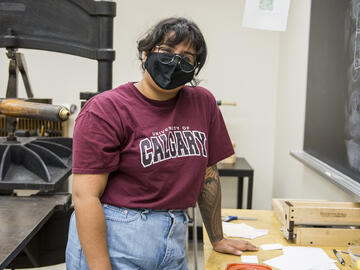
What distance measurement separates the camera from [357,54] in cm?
148

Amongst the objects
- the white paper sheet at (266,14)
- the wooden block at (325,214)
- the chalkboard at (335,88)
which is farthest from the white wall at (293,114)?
the white paper sheet at (266,14)

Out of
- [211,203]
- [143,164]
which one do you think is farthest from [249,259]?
[143,164]

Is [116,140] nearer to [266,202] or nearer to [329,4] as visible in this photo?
[329,4]

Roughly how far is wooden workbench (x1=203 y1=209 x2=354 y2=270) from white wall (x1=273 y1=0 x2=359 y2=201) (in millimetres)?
356

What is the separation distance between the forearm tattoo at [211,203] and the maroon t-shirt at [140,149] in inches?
7.7

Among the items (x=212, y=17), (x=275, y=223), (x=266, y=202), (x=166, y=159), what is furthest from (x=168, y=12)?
(x=166, y=159)

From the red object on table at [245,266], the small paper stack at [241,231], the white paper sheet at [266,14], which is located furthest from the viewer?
the white paper sheet at [266,14]

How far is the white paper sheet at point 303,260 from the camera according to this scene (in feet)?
3.98

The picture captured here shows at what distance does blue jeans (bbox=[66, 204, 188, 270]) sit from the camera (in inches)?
41.8

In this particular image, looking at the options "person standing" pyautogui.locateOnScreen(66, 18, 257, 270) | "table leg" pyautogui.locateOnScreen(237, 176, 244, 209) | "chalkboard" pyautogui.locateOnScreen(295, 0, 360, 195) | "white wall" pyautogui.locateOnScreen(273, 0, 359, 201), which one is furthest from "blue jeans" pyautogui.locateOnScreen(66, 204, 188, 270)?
"table leg" pyautogui.locateOnScreen(237, 176, 244, 209)

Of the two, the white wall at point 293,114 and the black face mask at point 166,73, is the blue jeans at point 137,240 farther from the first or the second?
the white wall at point 293,114

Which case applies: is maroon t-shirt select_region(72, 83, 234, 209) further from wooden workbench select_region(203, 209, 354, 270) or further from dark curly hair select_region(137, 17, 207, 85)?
wooden workbench select_region(203, 209, 354, 270)

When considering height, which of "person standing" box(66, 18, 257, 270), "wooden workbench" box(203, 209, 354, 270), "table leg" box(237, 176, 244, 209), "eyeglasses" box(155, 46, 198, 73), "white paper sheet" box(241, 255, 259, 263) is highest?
"eyeglasses" box(155, 46, 198, 73)

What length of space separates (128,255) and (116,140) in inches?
13.1
